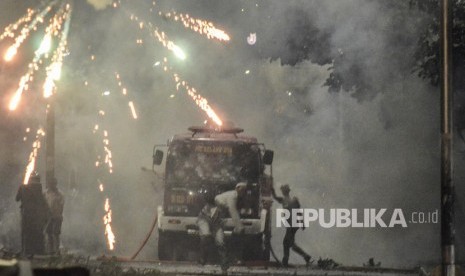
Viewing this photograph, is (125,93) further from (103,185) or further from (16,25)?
(16,25)

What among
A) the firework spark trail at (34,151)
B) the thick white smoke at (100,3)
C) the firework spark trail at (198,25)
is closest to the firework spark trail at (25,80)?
the firework spark trail at (34,151)

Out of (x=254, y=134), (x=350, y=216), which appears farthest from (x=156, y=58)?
(x=350, y=216)

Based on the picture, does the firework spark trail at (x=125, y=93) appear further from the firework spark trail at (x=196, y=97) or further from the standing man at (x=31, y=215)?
the standing man at (x=31, y=215)

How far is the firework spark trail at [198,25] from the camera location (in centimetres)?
2472

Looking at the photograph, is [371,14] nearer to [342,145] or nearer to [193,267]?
[342,145]

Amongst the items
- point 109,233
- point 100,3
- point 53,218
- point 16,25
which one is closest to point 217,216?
point 53,218

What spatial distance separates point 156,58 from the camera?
2522cm

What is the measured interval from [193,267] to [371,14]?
9478mm

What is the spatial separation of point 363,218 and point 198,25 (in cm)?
765

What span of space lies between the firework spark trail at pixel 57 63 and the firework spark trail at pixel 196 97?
3173mm

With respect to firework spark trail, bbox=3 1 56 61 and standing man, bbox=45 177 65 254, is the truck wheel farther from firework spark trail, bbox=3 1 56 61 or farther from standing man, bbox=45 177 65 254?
firework spark trail, bbox=3 1 56 61

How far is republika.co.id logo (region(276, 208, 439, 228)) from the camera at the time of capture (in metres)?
22.3

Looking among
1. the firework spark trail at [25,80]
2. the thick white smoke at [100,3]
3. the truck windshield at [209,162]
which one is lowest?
the truck windshield at [209,162]

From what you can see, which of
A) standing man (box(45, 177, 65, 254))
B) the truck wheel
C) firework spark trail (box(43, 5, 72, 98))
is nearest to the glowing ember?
firework spark trail (box(43, 5, 72, 98))
